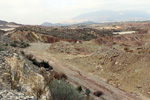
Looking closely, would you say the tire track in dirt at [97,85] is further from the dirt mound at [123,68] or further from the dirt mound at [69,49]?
the dirt mound at [69,49]

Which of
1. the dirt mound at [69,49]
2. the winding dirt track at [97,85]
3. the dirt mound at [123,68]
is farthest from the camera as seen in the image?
the dirt mound at [69,49]

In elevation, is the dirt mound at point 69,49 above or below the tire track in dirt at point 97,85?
above

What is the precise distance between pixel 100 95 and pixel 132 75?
4725 mm

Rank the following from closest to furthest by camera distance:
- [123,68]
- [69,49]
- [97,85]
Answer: [97,85]
[123,68]
[69,49]

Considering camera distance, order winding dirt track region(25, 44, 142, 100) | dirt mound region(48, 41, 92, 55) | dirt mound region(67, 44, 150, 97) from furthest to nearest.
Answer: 1. dirt mound region(48, 41, 92, 55)
2. dirt mound region(67, 44, 150, 97)
3. winding dirt track region(25, 44, 142, 100)

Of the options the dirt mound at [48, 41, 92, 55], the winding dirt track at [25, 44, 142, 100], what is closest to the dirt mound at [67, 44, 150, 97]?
the winding dirt track at [25, 44, 142, 100]

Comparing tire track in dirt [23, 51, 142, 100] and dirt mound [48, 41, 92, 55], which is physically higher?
dirt mound [48, 41, 92, 55]

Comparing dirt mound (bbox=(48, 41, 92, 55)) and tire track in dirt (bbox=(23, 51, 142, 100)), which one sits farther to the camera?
dirt mound (bbox=(48, 41, 92, 55))

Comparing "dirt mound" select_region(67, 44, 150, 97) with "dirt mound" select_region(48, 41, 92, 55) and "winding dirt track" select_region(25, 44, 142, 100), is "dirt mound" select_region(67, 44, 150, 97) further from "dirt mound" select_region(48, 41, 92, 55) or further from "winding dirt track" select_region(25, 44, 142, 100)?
"dirt mound" select_region(48, 41, 92, 55)

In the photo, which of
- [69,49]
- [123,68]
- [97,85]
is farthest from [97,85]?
[69,49]

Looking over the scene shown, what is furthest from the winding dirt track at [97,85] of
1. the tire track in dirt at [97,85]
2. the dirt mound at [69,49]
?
the dirt mound at [69,49]

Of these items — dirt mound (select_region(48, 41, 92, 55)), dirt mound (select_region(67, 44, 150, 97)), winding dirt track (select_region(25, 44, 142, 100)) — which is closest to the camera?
winding dirt track (select_region(25, 44, 142, 100))

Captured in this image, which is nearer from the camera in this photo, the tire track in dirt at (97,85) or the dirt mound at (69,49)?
the tire track in dirt at (97,85)

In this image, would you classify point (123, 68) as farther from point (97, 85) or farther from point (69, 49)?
point (69, 49)
